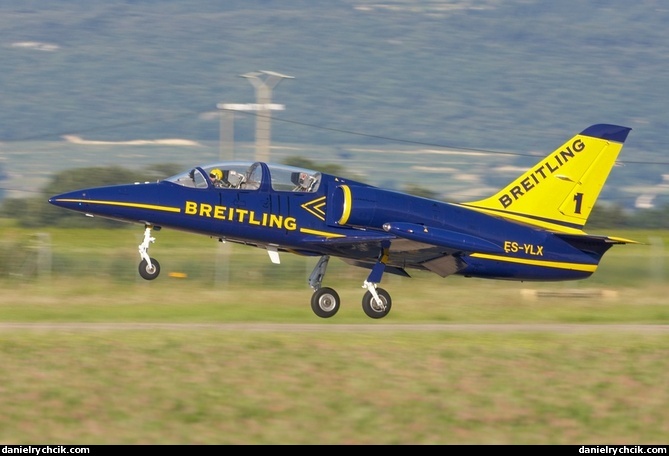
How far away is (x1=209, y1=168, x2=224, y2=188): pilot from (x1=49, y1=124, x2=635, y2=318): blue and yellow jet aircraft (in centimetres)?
2

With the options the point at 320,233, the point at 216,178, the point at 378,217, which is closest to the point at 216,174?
the point at 216,178

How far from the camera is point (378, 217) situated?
19.7 m

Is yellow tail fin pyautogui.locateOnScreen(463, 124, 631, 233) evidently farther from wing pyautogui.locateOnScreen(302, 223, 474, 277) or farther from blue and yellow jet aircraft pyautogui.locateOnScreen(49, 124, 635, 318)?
wing pyautogui.locateOnScreen(302, 223, 474, 277)

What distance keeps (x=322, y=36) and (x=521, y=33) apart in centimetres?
3457

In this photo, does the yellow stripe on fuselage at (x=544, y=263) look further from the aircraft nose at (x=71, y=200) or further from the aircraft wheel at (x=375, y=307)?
the aircraft nose at (x=71, y=200)

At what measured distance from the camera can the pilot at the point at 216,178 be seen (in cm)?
1883

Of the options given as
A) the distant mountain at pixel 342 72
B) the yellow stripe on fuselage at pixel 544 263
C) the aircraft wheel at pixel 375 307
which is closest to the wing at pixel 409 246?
the yellow stripe on fuselage at pixel 544 263

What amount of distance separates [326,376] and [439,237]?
6555 millimetres

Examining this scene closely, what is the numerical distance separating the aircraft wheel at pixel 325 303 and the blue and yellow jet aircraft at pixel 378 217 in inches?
0.7

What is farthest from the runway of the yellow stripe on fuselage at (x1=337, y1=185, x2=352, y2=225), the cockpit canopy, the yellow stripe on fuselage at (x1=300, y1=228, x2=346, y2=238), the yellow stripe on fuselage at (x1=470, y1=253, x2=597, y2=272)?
the cockpit canopy

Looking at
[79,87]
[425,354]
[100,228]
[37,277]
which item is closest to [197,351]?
[425,354]

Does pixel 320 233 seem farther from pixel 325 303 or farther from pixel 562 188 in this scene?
pixel 562 188

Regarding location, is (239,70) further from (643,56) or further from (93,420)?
(93,420)
